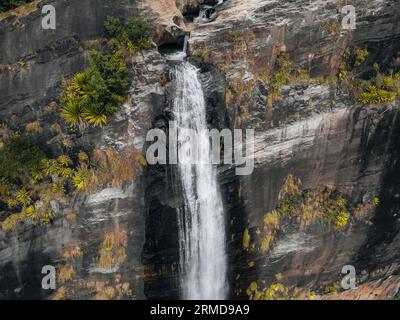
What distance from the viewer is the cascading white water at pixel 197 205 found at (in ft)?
55.6

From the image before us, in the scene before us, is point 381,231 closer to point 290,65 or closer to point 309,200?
point 309,200

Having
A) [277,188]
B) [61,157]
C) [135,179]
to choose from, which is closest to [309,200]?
[277,188]

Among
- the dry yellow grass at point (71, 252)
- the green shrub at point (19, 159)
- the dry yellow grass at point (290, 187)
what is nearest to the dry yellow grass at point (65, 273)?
the dry yellow grass at point (71, 252)

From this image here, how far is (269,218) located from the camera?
1848cm

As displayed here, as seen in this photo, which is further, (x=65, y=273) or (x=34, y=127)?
(x=65, y=273)

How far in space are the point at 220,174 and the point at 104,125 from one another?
498 centimetres

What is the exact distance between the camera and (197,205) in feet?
57.2

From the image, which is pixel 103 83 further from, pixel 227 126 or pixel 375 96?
pixel 375 96

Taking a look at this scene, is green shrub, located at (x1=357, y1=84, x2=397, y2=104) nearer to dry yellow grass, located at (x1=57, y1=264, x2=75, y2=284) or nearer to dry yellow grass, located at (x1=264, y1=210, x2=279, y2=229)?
dry yellow grass, located at (x1=264, y1=210, x2=279, y2=229)

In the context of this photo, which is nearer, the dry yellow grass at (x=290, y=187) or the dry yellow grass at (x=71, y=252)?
the dry yellow grass at (x=71, y=252)

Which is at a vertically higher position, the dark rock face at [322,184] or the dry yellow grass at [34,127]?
the dry yellow grass at [34,127]

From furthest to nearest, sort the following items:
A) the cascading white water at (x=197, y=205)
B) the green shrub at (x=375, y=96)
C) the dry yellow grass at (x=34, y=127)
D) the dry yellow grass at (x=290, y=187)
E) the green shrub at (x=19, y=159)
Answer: the dry yellow grass at (x=290, y=187) < the green shrub at (x=375, y=96) < the cascading white water at (x=197, y=205) < the dry yellow grass at (x=34, y=127) < the green shrub at (x=19, y=159)

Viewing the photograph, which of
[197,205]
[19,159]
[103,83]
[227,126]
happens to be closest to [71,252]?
[19,159]

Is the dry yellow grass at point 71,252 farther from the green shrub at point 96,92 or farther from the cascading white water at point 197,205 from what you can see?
the green shrub at point 96,92
